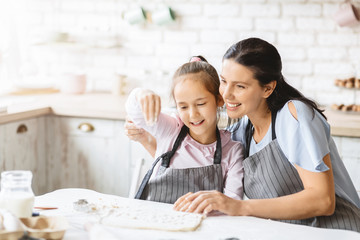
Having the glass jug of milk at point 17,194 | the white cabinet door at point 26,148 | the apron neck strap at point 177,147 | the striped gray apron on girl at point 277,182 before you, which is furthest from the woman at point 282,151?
the white cabinet door at point 26,148

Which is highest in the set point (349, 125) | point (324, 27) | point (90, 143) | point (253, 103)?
point (324, 27)

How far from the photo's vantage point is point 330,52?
11.3 ft

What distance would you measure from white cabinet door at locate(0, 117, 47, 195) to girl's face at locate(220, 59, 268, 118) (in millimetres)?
1653

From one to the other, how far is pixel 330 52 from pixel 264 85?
5.51 feet

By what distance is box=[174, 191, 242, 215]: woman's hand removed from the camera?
1635 millimetres

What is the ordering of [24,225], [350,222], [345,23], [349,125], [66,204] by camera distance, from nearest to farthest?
[24,225]
[66,204]
[350,222]
[349,125]
[345,23]

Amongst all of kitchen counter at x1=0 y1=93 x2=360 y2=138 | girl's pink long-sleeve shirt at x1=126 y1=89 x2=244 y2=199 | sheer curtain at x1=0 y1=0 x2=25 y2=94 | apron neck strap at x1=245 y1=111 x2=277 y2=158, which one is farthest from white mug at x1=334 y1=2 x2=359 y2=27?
sheer curtain at x1=0 y1=0 x2=25 y2=94

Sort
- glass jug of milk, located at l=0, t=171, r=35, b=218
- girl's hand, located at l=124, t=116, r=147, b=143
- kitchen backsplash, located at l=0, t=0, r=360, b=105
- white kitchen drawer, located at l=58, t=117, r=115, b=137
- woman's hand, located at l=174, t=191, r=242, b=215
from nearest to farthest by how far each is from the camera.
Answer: glass jug of milk, located at l=0, t=171, r=35, b=218 < woman's hand, located at l=174, t=191, r=242, b=215 < girl's hand, located at l=124, t=116, r=147, b=143 < white kitchen drawer, located at l=58, t=117, r=115, b=137 < kitchen backsplash, located at l=0, t=0, r=360, b=105

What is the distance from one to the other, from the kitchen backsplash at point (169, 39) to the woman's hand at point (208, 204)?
2053 mm

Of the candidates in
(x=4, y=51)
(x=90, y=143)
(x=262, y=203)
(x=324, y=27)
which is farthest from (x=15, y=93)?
(x=262, y=203)

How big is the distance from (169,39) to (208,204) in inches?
91.2

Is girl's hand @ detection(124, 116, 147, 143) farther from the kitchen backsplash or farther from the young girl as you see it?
the kitchen backsplash

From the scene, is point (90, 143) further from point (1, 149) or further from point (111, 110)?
point (1, 149)

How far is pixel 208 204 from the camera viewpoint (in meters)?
1.64
